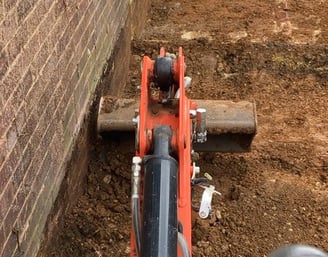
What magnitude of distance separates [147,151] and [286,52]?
354 centimetres

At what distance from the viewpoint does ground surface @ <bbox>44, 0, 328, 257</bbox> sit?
12.4 feet

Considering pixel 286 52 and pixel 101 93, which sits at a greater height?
pixel 286 52

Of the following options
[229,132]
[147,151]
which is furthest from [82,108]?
[147,151]

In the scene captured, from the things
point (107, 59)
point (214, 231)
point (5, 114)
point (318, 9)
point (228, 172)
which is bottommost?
point (214, 231)

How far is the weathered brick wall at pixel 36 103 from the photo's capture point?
2684mm

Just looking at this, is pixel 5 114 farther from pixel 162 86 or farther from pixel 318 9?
pixel 318 9

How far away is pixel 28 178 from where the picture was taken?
2971 mm

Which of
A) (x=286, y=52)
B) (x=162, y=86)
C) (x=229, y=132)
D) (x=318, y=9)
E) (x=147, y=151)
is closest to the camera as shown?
(x=147, y=151)

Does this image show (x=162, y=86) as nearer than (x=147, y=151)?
No

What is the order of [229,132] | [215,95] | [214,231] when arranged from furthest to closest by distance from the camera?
[215,95] < [229,132] < [214,231]

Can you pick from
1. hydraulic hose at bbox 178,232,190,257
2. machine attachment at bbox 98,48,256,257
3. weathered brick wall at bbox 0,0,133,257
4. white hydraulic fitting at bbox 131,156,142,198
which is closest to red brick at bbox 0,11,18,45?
weathered brick wall at bbox 0,0,133,257

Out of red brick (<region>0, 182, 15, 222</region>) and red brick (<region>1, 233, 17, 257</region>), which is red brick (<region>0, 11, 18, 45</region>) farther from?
red brick (<region>1, 233, 17, 257</region>)

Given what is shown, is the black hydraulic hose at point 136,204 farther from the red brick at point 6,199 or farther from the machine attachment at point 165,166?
the red brick at point 6,199

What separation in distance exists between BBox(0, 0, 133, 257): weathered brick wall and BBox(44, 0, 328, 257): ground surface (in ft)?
1.37
